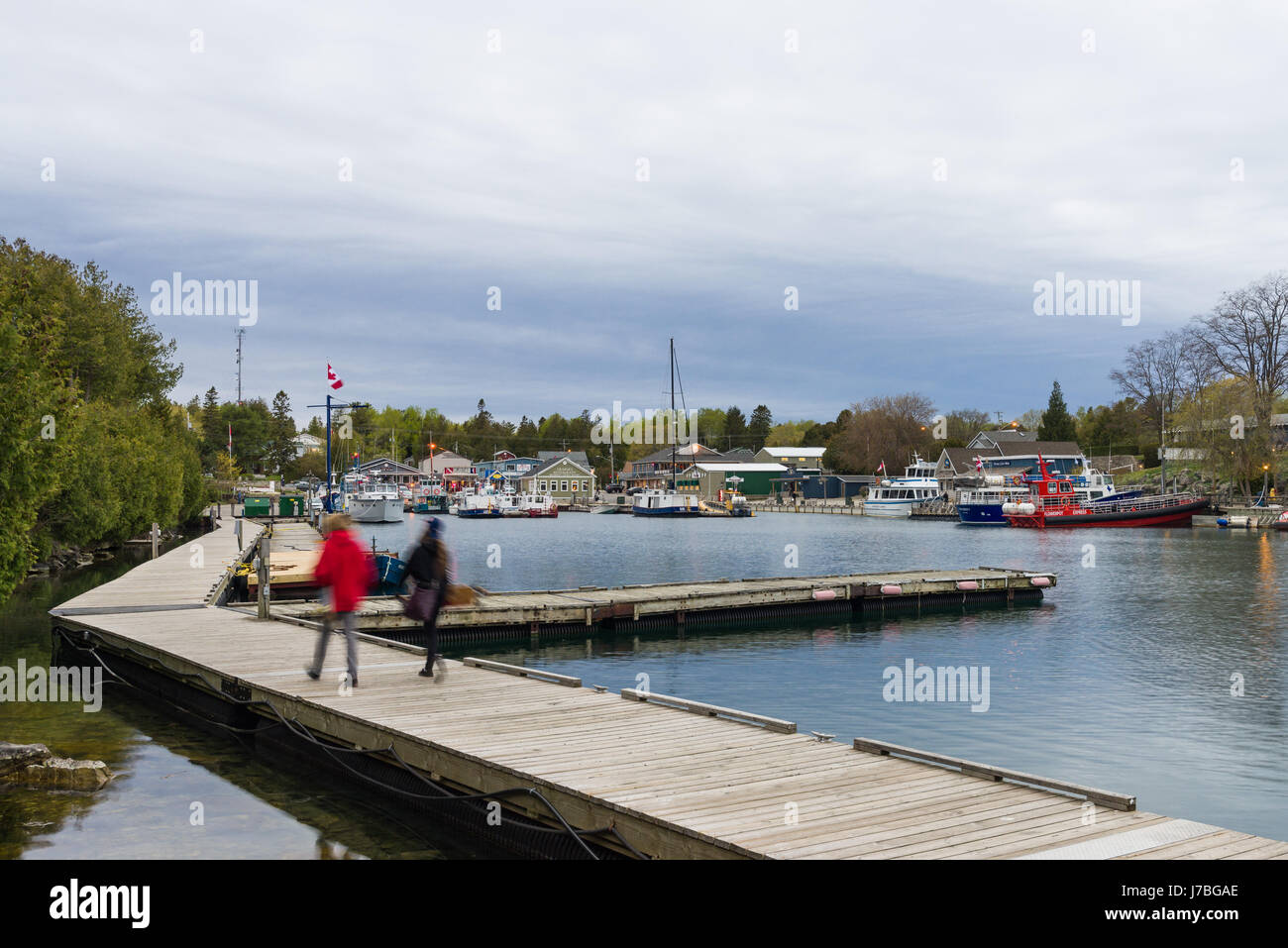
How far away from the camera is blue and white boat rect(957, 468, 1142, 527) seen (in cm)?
9038

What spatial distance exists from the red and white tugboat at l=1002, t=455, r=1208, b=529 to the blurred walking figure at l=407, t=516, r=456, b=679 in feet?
266

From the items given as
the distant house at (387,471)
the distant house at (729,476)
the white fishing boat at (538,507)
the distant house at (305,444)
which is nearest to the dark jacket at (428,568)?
the white fishing boat at (538,507)

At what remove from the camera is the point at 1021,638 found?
2722 cm

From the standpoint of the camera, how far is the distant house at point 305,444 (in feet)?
518

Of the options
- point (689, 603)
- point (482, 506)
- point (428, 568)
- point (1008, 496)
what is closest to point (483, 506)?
point (482, 506)

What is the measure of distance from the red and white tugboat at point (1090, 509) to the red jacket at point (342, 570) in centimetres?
8180

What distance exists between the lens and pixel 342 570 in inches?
507

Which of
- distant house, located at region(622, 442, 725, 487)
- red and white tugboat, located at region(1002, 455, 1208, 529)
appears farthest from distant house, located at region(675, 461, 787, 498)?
red and white tugboat, located at region(1002, 455, 1208, 529)

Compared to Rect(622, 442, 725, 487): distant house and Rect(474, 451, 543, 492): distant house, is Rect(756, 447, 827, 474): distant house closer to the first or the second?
Rect(622, 442, 725, 487): distant house
